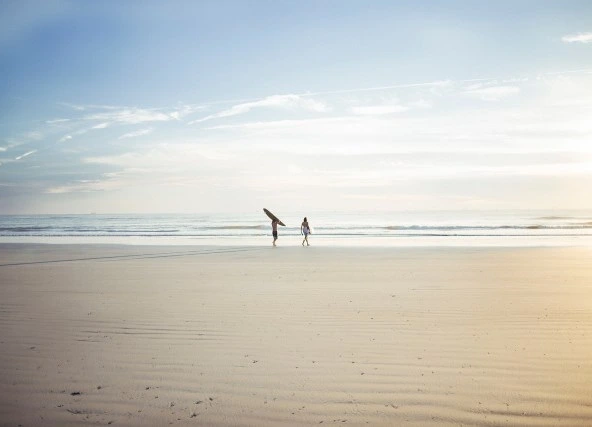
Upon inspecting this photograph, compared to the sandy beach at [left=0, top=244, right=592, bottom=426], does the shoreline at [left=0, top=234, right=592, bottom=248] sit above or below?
above

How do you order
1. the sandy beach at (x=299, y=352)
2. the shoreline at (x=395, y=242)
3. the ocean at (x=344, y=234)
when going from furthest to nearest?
the ocean at (x=344, y=234)
the shoreline at (x=395, y=242)
the sandy beach at (x=299, y=352)

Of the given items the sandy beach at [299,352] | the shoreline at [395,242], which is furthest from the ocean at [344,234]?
the sandy beach at [299,352]

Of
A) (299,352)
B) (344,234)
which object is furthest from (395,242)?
(299,352)

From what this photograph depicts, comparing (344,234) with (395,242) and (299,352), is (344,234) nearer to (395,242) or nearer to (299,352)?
(395,242)

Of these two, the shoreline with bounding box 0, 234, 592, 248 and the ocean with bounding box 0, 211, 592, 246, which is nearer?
the shoreline with bounding box 0, 234, 592, 248

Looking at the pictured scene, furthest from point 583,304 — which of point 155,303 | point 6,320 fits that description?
point 6,320

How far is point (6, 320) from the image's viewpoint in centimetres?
765

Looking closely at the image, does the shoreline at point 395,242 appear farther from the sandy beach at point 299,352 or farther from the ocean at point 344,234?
the sandy beach at point 299,352

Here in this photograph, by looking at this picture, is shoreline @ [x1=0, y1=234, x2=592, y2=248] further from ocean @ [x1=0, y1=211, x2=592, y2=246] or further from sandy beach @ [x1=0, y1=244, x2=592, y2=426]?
sandy beach @ [x1=0, y1=244, x2=592, y2=426]

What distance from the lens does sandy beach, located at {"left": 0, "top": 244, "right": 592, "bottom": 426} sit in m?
4.17

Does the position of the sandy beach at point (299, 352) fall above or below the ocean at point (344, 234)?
below

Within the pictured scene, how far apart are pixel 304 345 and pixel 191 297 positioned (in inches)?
171

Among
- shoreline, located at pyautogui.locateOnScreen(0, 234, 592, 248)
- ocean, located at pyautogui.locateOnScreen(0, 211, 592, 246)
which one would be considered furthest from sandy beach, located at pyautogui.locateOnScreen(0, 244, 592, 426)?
ocean, located at pyautogui.locateOnScreen(0, 211, 592, 246)

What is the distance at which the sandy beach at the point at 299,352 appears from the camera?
164 inches
